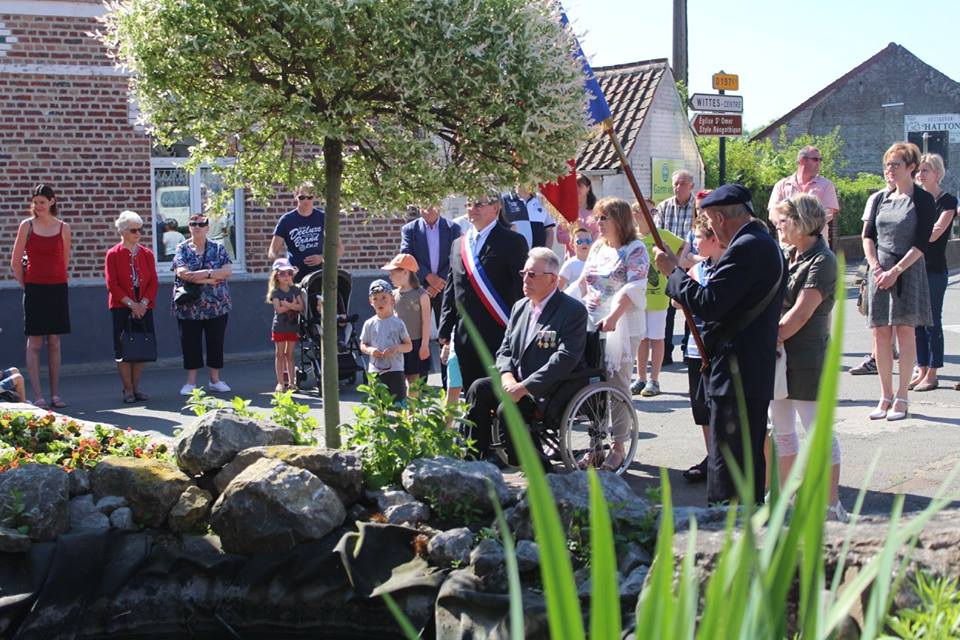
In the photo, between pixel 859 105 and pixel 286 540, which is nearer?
pixel 286 540

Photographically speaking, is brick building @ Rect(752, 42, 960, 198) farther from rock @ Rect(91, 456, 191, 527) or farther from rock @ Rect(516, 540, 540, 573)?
rock @ Rect(516, 540, 540, 573)

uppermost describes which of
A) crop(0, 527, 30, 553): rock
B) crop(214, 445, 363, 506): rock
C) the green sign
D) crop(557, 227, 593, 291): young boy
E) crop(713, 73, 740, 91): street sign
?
crop(713, 73, 740, 91): street sign

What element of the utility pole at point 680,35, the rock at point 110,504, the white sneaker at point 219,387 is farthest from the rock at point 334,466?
the utility pole at point 680,35

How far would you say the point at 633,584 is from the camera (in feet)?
15.0

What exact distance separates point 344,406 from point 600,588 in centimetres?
953

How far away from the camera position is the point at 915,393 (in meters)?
10.0

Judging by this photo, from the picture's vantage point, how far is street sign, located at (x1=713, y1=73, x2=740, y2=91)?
15.3m

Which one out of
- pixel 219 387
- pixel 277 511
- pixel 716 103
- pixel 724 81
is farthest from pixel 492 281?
pixel 724 81

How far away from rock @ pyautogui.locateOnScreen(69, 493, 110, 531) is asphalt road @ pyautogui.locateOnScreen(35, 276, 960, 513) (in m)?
1.34

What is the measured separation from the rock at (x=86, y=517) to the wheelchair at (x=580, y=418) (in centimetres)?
224

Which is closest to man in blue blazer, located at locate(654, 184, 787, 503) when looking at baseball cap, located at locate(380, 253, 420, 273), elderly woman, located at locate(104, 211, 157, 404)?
baseball cap, located at locate(380, 253, 420, 273)

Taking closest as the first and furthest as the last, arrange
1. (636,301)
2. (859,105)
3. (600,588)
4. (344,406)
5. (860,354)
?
(600,588) < (636,301) < (344,406) < (860,354) < (859,105)

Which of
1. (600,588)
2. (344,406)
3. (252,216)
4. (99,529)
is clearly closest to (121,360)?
(344,406)

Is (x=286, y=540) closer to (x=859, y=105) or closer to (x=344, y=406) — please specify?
(x=344, y=406)
